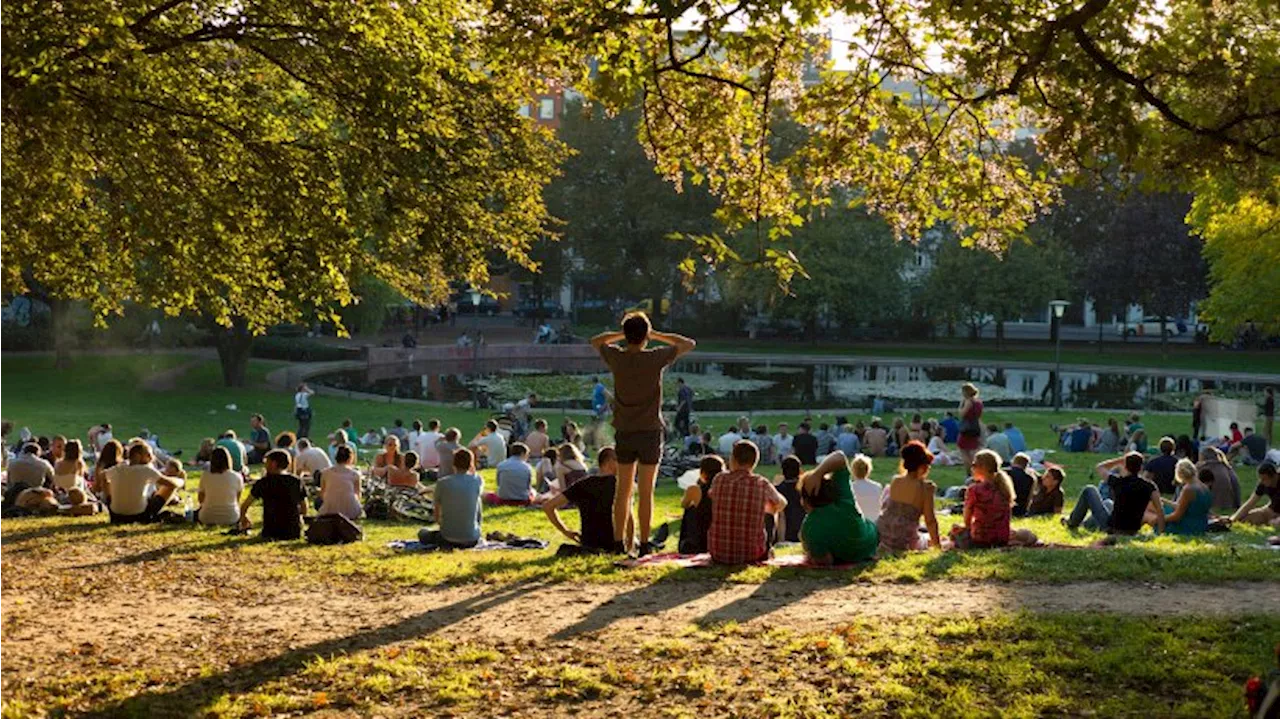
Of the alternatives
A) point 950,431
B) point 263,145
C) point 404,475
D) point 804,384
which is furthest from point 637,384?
point 804,384

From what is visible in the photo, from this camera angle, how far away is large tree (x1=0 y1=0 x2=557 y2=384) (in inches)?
480

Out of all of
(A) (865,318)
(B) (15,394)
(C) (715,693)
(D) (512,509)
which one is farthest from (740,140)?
(A) (865,318)

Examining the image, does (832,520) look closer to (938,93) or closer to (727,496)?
(727,496)

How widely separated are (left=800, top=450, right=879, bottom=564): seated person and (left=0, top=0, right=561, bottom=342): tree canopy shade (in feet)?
13.9

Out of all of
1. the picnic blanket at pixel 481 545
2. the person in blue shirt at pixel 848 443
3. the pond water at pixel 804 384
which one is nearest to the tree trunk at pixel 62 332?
the pond water at pixel 804 384

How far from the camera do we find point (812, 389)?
5378cm

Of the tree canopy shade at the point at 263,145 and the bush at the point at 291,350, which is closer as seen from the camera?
the tree canopy shade at the point at 263,145

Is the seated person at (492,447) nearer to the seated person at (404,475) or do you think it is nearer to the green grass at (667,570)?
the green grass at (667,570)

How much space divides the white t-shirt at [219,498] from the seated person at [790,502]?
6.00 m

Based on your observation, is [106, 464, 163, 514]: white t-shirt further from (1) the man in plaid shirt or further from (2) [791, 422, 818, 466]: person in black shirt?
(2) [791, 422, 818, 466]: person in black shirt

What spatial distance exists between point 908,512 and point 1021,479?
5299 mm

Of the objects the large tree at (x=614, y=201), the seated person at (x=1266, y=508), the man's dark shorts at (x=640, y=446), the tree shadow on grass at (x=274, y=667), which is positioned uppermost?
the large tree at (x=614, y=201)

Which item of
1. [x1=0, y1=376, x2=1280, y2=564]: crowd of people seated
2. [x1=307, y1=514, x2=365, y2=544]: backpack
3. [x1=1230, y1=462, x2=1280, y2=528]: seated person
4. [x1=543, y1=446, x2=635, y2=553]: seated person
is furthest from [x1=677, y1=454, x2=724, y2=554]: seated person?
[x1=1230, y1=462, x2=1280, y2=528]: seated person

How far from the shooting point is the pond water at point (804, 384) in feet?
155
